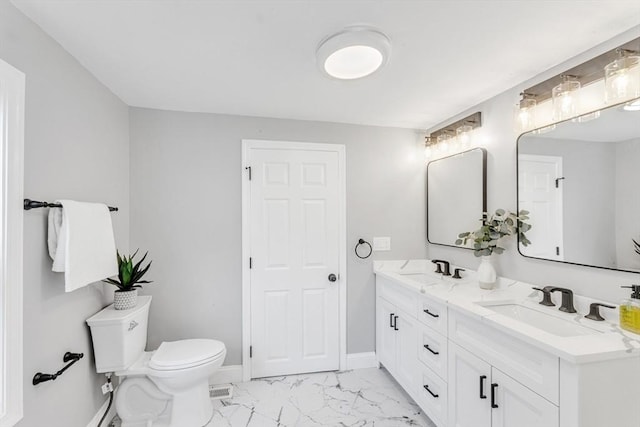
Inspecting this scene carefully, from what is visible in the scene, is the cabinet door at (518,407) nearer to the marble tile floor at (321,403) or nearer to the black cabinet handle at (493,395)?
the black cabinet handle at (493,395)

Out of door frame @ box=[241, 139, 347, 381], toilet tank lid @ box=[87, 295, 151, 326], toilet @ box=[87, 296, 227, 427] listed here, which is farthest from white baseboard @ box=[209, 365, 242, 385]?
toilet tank lid @ box=[87, 295, 151, 326]

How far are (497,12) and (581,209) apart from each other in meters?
1.07

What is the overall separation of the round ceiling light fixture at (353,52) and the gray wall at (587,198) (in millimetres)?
1115

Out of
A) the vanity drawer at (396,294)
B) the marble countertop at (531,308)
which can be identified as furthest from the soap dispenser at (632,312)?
the vanity drawer at (396,294)

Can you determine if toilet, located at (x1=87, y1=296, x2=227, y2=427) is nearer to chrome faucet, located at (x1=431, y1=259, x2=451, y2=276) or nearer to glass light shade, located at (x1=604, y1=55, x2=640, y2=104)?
chrome faucet, located at (x1=431, y1=259, x2=451, y2=276)

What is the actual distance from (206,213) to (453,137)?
215cm

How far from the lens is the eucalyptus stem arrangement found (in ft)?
6.21

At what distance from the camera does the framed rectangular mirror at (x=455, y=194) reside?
228cm

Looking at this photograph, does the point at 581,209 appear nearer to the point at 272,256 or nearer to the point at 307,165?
the point at 307,165

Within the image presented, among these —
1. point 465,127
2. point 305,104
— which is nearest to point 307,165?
point 305,104

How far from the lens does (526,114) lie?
1.85m

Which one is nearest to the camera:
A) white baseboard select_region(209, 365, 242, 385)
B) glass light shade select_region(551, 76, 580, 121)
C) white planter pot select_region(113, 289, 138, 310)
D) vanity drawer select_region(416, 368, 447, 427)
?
glass light shade select_region(551, 76, 580, 121)

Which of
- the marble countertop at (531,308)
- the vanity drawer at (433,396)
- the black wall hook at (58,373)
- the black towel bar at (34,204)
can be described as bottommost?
the vanity drawer at (433,396)

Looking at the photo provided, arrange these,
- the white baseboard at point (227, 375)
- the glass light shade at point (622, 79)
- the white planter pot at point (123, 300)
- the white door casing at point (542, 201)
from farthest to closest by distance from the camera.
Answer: the white baseboard at point (227, 375) < the white planter pot at point (123, 300) < the white door casing at point (542, 201) < the glass light shade at point (622, 79)
